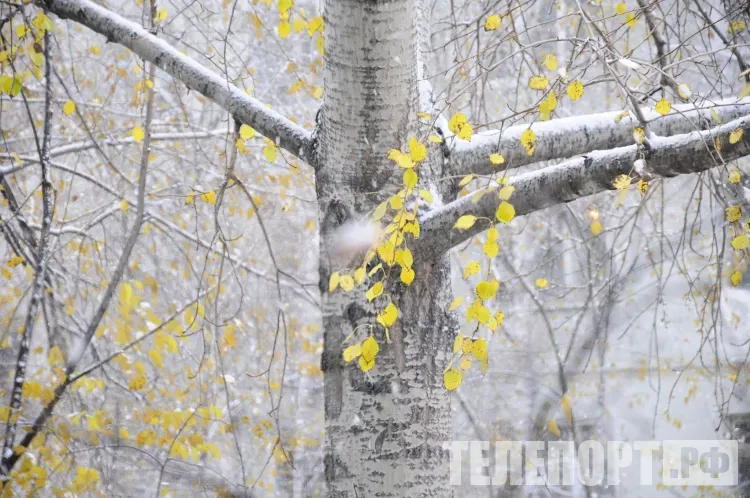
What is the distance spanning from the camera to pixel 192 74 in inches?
69.0

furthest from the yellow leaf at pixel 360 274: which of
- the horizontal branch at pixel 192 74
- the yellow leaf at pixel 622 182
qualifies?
the yellow leaf at pixel 622 182

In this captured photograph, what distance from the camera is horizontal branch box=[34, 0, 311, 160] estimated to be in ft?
5.49

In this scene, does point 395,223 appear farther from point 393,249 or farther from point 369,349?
point 369,349

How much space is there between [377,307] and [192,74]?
32.3 inches

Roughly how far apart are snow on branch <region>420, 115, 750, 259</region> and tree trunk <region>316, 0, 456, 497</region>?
0.11 m

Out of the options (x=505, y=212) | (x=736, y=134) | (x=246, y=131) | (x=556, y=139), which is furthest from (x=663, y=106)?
(x=246, y=131)

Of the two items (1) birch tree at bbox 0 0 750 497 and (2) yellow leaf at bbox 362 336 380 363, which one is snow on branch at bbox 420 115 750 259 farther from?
(2) yellow leaf at bbox 362 336 380 363

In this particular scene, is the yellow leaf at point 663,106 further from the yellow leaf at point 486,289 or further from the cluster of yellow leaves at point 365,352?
the cluster of yellow leaves at point 365,352

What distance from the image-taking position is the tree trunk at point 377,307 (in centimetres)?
143

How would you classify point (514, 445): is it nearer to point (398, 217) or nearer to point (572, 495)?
point (572, 495)

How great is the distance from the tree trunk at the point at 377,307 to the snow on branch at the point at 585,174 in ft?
0.36

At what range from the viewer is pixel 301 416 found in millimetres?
7012

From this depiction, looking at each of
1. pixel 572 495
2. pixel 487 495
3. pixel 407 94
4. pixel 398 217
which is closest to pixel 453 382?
pixel 398 217

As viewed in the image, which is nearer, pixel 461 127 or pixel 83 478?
pixel 461 127
